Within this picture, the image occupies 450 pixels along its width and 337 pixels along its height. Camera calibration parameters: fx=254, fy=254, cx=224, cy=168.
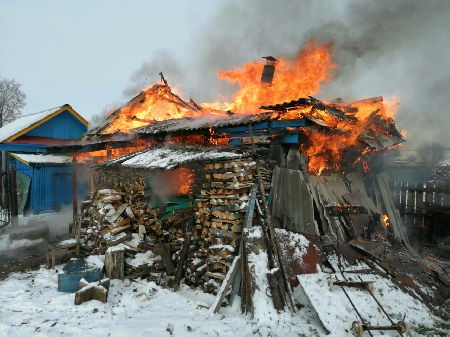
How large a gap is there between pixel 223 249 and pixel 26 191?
16.1 meters

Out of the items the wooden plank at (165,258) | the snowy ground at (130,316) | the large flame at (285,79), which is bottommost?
the snowy ground at (130,316)

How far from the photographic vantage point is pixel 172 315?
550 centimetres

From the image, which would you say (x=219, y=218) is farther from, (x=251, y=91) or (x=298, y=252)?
(x=251, y=91)

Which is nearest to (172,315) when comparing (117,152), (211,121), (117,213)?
(117,213)

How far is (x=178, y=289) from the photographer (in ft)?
22.3

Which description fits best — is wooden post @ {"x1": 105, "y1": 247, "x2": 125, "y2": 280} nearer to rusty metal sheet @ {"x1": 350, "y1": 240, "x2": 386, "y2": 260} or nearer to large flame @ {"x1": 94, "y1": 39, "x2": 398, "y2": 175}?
large flame @ {"x1": 94, "y1": 39, "x2": 398, "y2": 175}

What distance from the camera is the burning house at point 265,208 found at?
5840mm

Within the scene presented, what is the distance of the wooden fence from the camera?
11336mm

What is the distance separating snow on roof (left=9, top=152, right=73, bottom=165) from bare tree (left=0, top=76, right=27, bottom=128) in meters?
12.4

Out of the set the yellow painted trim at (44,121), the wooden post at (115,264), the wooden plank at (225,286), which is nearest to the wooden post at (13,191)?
the yellow painted trim at (44,121)

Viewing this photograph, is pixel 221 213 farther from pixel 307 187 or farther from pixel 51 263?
pixel 51 263

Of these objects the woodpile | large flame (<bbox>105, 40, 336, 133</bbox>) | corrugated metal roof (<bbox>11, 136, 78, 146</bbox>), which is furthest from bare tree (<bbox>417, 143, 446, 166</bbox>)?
corrugated metal roof (<bbox>11, 136, 78, 146</bbox>)

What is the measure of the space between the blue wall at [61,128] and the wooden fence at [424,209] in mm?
22604

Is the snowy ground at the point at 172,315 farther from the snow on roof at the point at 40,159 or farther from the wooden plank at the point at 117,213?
the snow on roof at the point at 40,159
